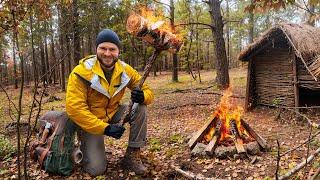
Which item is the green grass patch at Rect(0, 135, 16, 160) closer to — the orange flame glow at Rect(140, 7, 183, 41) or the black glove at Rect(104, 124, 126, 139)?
the black glove at Rect(104, 124, 126, 139)

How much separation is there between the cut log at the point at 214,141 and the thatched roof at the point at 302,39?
2.89 metres

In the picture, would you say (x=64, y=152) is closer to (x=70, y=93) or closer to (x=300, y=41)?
(x=70, y=93)

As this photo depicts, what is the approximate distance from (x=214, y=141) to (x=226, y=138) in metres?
0.34

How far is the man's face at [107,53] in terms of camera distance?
15.9 feet

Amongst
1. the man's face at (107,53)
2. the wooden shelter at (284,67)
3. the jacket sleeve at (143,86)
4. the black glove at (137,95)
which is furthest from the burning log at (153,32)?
the wooden shelter at (284,67)

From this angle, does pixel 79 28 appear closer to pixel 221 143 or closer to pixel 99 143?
pixel 221 143

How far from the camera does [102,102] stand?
4992 millimetres

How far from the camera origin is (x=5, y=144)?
6.36 metres

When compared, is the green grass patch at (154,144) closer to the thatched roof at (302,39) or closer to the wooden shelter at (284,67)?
the wooden shelter at (284,67)

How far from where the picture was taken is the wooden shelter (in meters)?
8.61

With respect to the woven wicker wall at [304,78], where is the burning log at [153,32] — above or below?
above

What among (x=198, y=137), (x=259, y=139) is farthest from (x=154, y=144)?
(x=259, y=139)

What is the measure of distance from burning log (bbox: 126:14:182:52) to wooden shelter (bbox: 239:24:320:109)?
4388mm

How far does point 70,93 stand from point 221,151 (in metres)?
2.59
